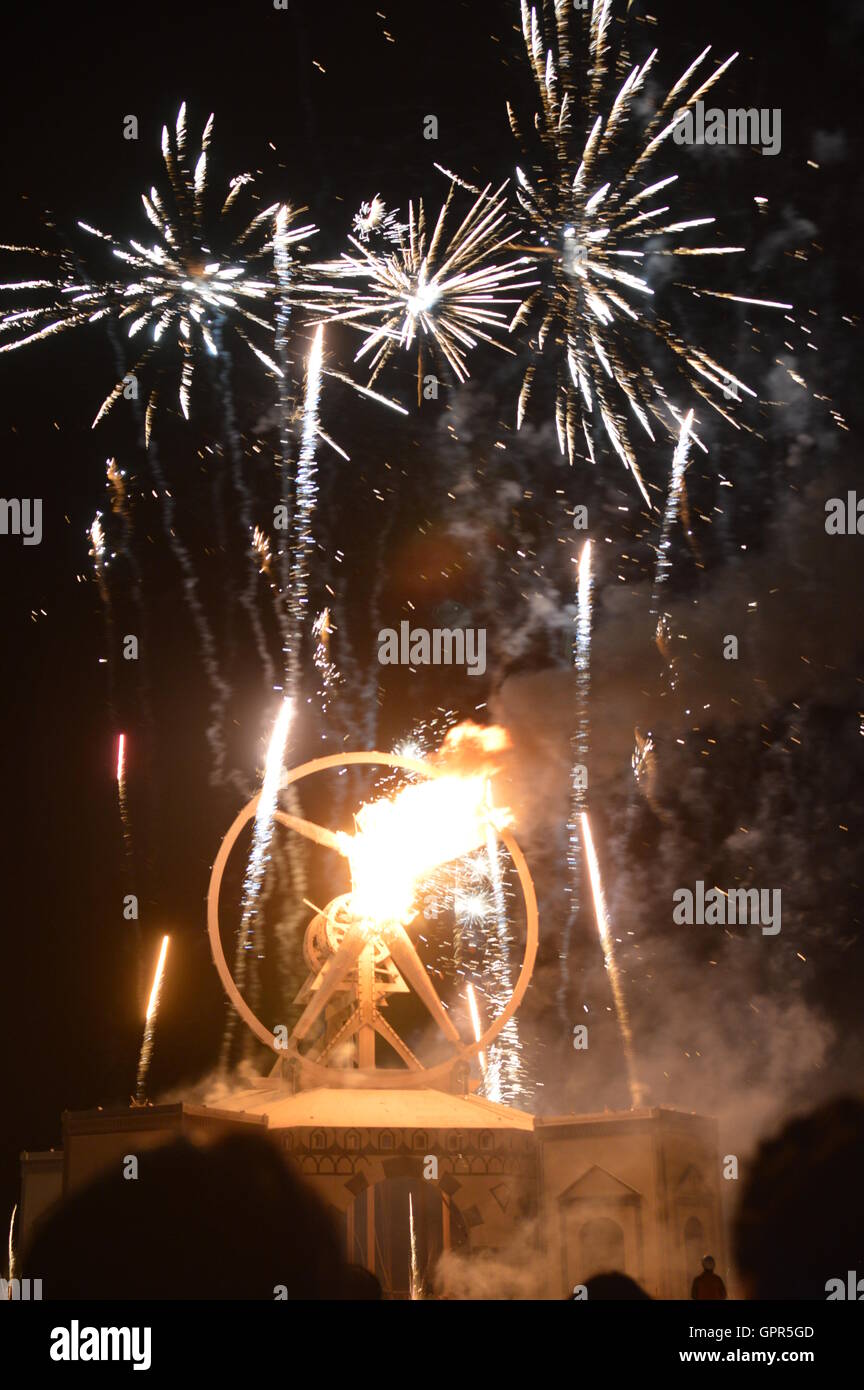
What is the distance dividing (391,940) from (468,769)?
3688mm

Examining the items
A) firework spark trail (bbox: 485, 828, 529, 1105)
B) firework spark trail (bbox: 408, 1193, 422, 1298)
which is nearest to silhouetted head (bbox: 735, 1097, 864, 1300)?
firework spark trail (bbox: 485, 828, 529, 1105)

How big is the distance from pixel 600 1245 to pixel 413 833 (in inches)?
321

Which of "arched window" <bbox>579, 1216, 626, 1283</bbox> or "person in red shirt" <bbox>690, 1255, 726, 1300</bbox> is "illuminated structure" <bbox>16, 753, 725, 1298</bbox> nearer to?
"arched window" <bbox>579, 1216, 626, 1283</bbox>

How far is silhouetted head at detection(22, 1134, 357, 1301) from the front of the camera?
6.86m

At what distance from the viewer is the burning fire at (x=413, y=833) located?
2795 cm

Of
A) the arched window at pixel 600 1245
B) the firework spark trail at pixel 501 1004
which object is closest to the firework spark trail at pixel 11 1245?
the firework spark trail at pixel 501 1004

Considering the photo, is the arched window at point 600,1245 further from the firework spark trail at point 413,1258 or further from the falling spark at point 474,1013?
the falling spark at point 474,1013

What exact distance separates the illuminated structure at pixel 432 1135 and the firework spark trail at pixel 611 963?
2558 mm

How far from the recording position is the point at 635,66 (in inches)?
862

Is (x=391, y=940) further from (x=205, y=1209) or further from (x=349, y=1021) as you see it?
(x=205, y=1209)

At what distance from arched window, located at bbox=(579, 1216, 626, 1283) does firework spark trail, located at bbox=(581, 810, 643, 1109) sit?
12.7ft
